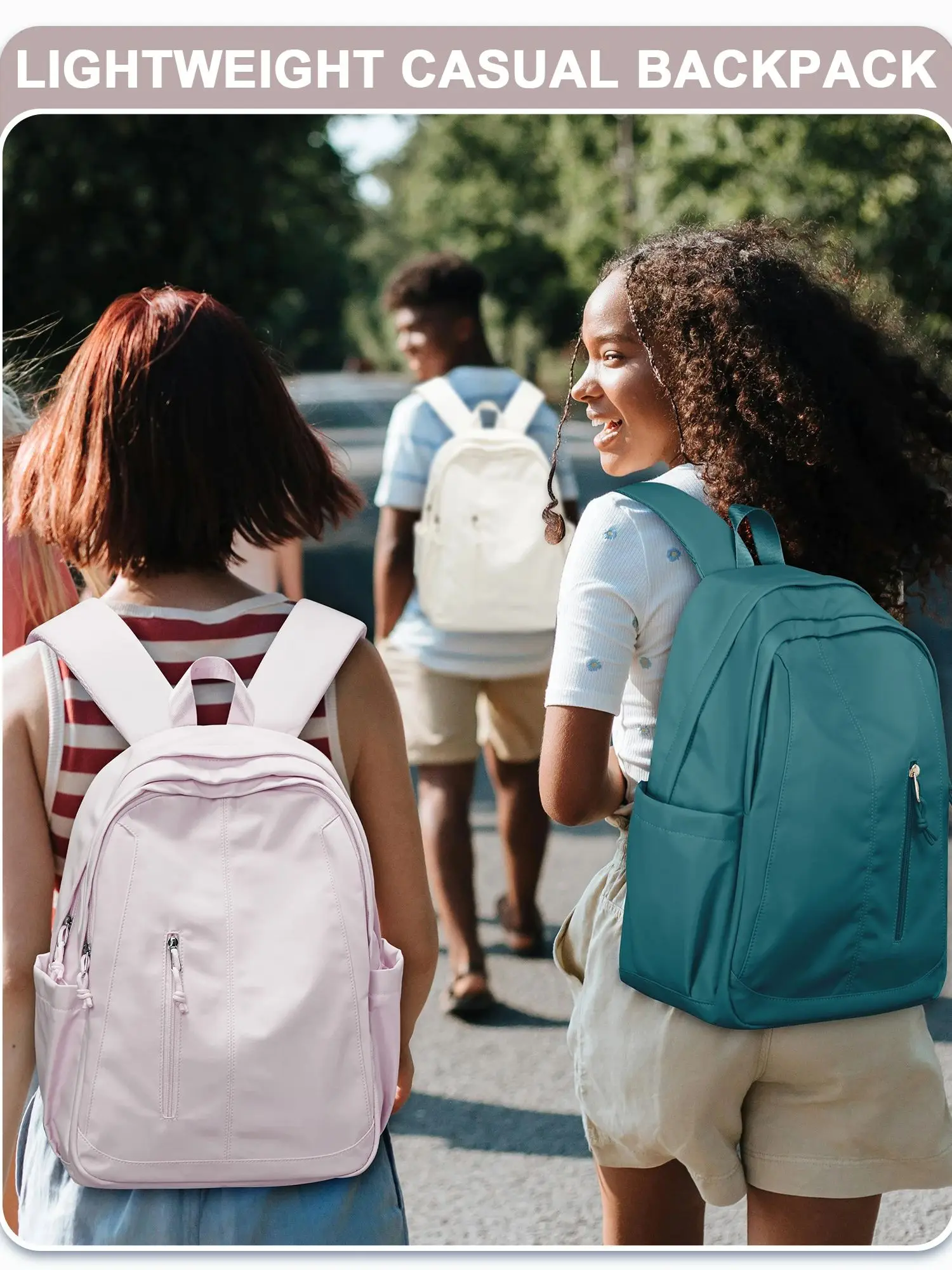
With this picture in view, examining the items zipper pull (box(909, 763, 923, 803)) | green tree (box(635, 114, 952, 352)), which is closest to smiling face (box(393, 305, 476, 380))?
zipper pull (box(909, 763, 923, 803))

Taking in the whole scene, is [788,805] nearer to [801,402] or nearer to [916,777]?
[916,777]

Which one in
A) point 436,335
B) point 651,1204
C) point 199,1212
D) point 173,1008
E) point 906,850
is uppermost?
point 436,335

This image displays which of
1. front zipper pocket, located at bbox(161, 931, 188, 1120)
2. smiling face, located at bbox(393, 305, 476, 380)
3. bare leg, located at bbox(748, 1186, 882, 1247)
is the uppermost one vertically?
smiling face, located at bbox(393, 305, 476, 380)

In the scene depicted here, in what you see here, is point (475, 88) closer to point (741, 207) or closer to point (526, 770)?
point (526, 770)

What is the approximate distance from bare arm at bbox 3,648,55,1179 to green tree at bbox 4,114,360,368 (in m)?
11.3

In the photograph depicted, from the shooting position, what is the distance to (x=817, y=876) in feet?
6.13

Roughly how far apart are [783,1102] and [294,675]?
0.85 meters

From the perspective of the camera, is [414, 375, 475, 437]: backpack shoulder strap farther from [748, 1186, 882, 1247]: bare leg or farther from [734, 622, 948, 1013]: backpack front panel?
[748, 1186, 882, 1247]: bare leg

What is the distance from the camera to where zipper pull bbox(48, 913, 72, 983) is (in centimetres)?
177

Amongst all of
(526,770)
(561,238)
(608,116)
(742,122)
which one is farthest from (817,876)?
(561,238)

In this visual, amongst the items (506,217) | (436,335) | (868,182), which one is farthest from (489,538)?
(506,217)

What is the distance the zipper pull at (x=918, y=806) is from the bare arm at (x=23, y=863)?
108 cm

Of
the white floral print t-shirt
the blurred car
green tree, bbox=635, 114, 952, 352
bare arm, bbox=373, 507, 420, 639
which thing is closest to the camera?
the white floral print t-shirt

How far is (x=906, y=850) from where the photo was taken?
6.29ft
